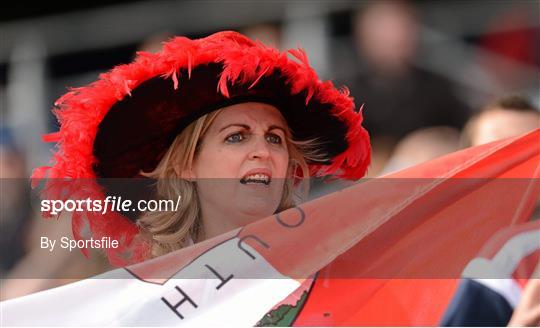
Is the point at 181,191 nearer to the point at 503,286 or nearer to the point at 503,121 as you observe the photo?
the point at 503,286

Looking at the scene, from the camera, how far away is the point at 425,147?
3756 mm

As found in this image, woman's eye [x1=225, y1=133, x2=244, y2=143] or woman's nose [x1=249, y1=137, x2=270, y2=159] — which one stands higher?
woman's eye [x1=225, y1=133, x2=244, y2=143]

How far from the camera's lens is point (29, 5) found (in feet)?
18.1

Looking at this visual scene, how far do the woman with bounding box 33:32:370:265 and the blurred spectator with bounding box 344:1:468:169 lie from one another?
213cm

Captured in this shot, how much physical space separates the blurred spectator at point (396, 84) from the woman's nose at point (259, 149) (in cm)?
227

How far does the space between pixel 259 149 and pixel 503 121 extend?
1186 mm

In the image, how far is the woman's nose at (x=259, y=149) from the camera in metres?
2.43

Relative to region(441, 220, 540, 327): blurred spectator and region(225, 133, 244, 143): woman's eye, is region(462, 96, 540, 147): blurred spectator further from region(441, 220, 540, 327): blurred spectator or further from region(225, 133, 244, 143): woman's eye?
→ region(441, 220, 540, 327): blurred spectator

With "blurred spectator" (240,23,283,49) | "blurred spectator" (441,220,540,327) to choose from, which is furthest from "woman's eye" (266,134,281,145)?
"blurred spectator" (240,23,283,49)

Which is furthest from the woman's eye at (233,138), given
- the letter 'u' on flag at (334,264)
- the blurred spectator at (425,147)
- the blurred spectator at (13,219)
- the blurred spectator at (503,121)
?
the blurred spectator at (425,147)

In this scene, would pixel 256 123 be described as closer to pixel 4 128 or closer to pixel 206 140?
pixel 206 140

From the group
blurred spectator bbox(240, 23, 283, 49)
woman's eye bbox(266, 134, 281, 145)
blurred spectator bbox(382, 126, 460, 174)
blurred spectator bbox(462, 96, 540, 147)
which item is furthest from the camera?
blurred spectator bbox(240, 23, 283, 49)

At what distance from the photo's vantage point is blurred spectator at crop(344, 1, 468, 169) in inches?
187

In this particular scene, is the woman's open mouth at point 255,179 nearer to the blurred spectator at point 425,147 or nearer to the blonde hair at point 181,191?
the blonde hair at point 181,191
